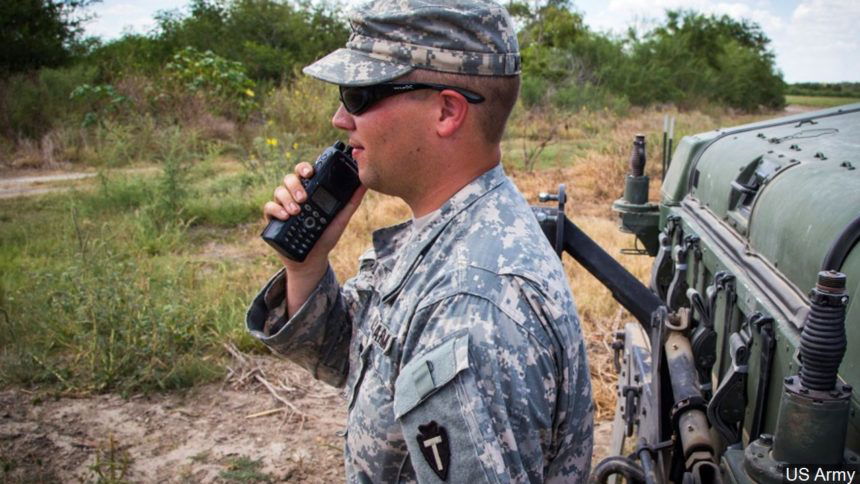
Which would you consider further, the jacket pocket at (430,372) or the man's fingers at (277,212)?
the man's fingers at (277,212)

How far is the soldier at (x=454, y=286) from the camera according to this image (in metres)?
1.33

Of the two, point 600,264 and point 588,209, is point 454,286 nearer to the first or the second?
point 600,264

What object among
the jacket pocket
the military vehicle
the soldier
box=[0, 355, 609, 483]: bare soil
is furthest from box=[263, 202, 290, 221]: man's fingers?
box=[0, 355, 609, 483]: bare soil

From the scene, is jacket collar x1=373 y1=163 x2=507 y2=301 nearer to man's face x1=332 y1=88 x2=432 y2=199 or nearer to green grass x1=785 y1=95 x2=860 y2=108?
man's face x1=332 y1=88 x2=432 y2=199

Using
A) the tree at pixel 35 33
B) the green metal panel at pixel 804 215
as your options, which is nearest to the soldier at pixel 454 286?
the green metal panel at pixel 804 215

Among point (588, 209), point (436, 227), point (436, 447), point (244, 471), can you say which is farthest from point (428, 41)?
point (588, 209)

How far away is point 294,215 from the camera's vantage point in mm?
1907

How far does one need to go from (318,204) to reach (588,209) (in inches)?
311

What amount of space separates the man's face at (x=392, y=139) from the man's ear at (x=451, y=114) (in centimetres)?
2

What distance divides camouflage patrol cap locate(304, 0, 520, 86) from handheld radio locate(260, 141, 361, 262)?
1.19 ft

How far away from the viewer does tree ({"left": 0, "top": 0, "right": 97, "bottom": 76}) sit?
17.0 metres

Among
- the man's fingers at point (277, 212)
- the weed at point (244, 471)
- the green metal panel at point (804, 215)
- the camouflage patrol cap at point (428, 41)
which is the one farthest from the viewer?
the weed at point (244, 471)

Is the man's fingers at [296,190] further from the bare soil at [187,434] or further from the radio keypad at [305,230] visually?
the bare soil at [187,434]

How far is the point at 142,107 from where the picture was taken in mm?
14906
